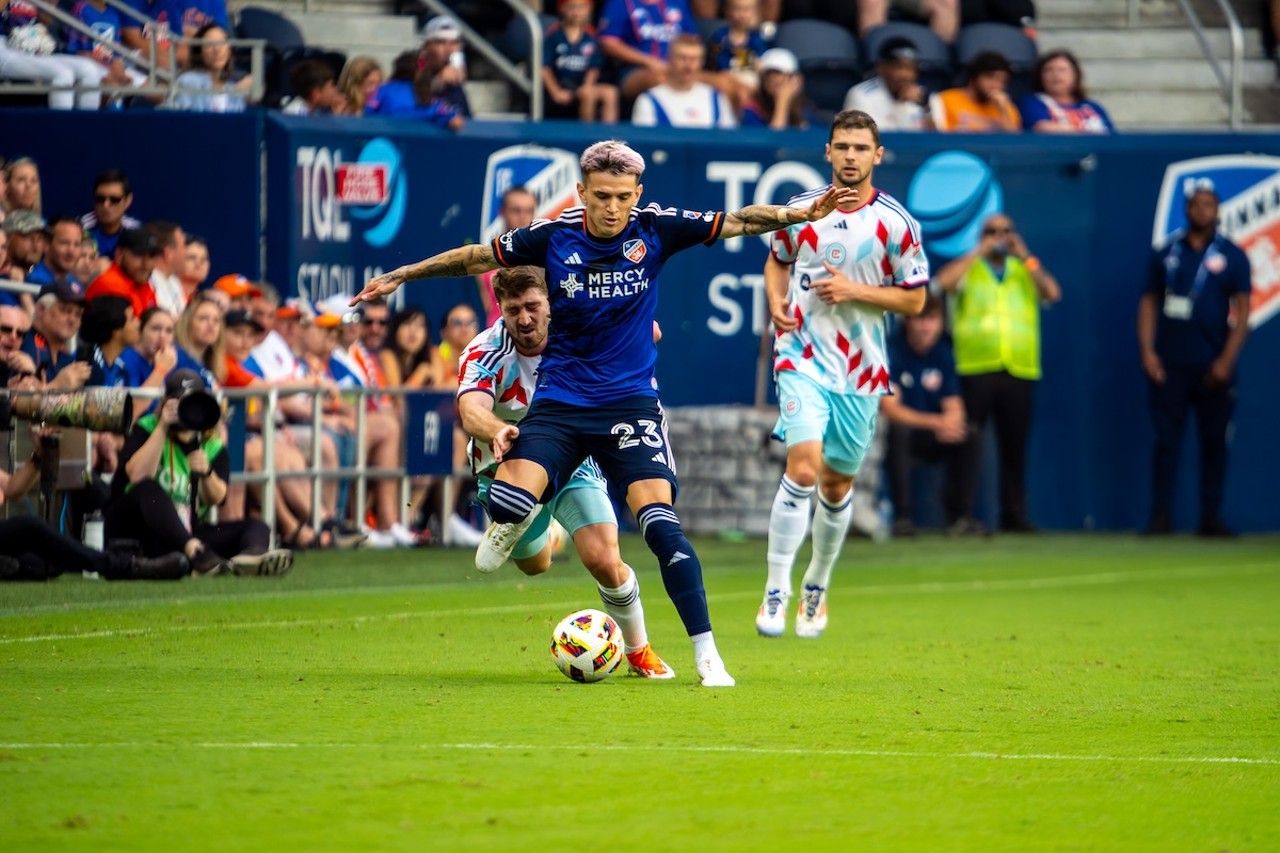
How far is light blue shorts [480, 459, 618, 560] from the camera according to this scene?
27.8 ft

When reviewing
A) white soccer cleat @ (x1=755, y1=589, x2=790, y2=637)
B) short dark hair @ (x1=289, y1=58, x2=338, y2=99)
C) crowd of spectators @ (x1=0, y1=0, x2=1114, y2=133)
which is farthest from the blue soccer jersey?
short dark hair @ (x1=289, y1=58, x2=338, y2=99)

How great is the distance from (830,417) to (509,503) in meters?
3.04

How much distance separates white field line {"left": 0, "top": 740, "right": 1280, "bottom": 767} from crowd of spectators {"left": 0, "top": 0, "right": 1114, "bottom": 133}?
10544 millimetres

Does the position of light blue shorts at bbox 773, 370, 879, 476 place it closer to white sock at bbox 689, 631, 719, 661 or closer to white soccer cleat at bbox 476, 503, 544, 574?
white sock at bbox 689, 631, 719, 661

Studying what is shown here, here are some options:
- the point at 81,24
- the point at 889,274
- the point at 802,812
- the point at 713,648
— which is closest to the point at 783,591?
the point at 889,274

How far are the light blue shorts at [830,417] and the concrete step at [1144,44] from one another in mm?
12369

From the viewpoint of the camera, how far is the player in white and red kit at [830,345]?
10.6 metres

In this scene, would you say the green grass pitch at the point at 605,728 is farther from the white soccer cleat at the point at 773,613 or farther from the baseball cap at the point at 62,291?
the baseball cap at the point at 62,291

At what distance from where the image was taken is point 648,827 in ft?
17.5

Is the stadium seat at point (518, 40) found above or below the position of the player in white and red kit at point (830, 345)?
above

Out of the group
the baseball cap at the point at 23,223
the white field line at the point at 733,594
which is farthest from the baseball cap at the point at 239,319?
the white field line at the point at 733,594

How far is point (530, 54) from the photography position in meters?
19.7

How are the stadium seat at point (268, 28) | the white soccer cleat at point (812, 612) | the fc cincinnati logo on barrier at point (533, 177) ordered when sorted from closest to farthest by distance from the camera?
the white soccer cleat at point (812, 612) → the fc cincinnati logo on barrier at point (533, 177) → the stadium seat at point (268, 28)

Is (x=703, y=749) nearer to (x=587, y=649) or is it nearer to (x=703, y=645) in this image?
(x=703, y=645)
